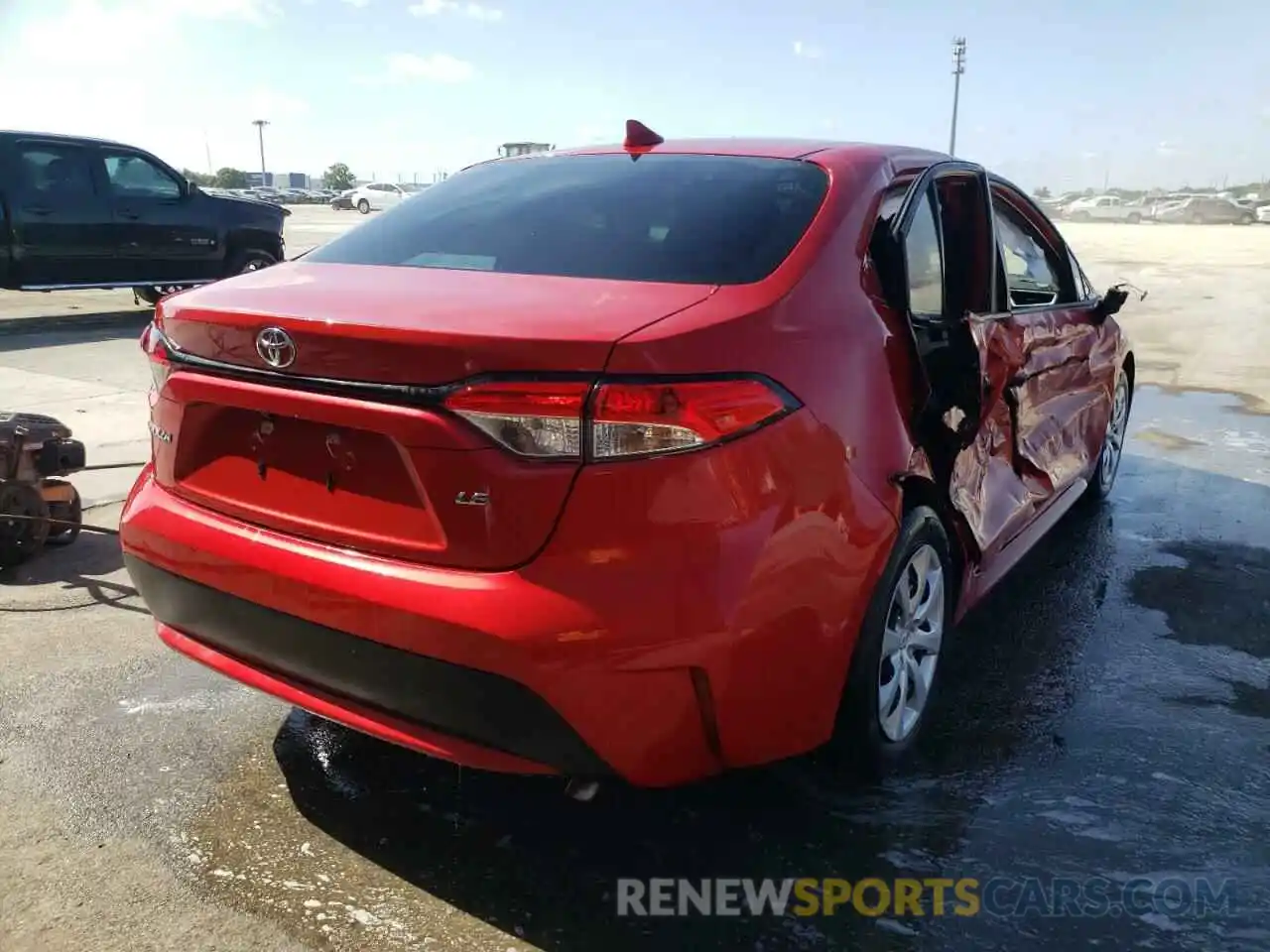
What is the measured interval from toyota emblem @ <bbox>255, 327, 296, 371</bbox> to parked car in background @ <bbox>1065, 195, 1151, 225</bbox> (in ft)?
226

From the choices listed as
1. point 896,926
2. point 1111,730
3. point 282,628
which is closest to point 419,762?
point 282,628

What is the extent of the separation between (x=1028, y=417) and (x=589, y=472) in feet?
7.27

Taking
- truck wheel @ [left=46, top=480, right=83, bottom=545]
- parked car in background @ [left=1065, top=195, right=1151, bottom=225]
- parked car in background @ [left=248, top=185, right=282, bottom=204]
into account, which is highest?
truck wheel @ [left=46, top=480, right=83, bottom=545]

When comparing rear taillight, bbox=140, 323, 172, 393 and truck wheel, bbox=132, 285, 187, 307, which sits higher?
rear taillight, bbox=140, 323, 172, 393

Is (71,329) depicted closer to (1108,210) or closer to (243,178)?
(1108,210)

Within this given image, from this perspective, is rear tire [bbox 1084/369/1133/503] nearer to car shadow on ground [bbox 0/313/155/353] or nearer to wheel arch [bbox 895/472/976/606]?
wheel arch [bbox 895/472/976/606]

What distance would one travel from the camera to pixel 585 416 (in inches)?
78.7

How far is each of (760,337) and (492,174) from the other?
5.02ft

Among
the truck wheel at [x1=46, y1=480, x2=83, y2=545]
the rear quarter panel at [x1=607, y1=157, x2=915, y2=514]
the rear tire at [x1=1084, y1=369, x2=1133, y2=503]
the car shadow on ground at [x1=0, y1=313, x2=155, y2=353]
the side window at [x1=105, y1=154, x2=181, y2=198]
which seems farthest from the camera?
the side window at [x1=105, y1=154, x2=181, y2=198]

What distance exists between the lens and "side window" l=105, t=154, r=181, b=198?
11820mm

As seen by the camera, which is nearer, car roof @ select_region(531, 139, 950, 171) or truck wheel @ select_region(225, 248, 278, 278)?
car roof @ select_region(531, 139, 950, 171)

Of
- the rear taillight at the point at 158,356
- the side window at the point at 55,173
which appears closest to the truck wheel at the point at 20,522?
the rear taillight at the point at 158,356

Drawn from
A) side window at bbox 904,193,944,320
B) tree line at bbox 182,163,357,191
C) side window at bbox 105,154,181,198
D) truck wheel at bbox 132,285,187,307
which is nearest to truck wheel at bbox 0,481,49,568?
side window at bbox 904,193,944,320

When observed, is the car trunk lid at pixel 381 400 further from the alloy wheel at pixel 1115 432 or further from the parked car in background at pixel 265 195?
the parked car in background at pixel 265 195
